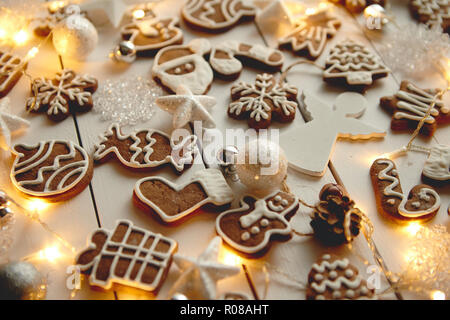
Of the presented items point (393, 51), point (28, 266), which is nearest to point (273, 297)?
point (28, 266)

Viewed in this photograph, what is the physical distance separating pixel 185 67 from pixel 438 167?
0.88 metres

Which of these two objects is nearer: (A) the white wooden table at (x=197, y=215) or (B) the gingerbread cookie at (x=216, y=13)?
(A) the white wooden table at (x=197, y=215)

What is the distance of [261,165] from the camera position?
1.26m

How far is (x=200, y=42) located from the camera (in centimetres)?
174

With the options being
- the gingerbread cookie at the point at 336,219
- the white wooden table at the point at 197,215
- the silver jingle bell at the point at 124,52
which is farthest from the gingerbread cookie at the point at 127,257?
the silver jingle bell at the point at 124,52

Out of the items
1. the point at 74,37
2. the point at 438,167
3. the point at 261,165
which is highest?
the point at 74,37

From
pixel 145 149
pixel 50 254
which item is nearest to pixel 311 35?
pixel 145 149

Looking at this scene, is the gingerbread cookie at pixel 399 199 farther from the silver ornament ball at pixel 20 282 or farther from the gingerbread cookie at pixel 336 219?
the silver ornament ball at pixel 20 282

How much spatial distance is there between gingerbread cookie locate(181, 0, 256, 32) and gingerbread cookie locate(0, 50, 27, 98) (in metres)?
0.64

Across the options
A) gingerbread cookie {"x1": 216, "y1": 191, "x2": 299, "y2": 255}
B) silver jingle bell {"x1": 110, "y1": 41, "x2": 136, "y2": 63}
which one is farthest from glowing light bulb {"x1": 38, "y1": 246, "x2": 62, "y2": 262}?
silver jingle bell {"x1": 110, "y1": 41, "x2": 136, "y2": 63}

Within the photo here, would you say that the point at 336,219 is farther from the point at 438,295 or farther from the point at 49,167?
the point at 49,167

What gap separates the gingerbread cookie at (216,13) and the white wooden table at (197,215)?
0.81ft

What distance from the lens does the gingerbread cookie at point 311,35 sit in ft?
5.79

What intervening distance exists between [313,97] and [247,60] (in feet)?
0.95
